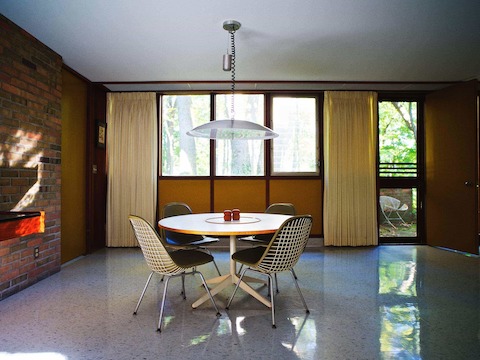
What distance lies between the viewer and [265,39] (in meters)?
3.71

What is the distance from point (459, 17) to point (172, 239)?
11.9ft

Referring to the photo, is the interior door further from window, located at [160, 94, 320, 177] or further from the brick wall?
the brick wall

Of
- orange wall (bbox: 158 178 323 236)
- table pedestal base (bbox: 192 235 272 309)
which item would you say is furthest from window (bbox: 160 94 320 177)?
table pedestal base (bbox: 192 235 272 309)

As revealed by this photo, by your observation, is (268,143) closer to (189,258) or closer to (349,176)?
(349,176)

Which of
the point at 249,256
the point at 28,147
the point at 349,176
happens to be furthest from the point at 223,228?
the point at 349,176

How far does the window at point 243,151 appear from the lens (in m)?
5.74

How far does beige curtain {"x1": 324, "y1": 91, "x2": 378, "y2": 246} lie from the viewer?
5582 millimetres

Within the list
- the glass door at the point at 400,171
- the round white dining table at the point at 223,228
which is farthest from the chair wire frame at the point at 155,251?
the glass door at the point at 400,171

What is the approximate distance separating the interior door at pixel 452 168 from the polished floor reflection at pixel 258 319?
1155 mm

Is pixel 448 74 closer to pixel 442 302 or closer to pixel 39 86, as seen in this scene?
pixel 442 302

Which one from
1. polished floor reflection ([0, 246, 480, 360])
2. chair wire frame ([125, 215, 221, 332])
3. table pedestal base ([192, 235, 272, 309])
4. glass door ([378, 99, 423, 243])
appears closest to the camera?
polished floor reflection ([0, 246, 480, 360])

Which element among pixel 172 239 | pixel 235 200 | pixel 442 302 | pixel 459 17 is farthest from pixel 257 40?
pixel 442 302

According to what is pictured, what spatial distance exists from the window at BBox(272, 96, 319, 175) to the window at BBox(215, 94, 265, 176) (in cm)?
24

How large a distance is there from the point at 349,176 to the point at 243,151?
71.4 inches
